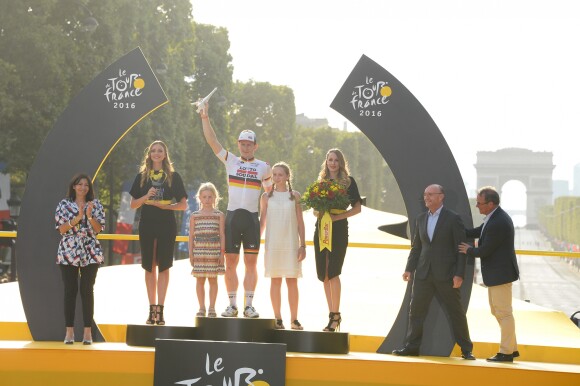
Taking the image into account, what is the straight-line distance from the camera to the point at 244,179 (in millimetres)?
10422

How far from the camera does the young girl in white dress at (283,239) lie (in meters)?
10.3

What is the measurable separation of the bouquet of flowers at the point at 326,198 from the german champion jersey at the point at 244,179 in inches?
17.6

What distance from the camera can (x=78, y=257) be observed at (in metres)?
10.1

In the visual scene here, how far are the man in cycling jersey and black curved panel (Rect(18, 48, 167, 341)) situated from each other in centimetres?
91

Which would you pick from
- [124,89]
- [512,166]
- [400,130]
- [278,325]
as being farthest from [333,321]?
[512,166]

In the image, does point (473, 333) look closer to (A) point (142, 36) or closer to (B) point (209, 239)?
(B) point (209, 239)

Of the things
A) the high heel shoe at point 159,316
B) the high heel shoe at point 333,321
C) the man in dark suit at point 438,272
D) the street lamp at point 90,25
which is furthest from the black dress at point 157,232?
the street lamp at point 90,25

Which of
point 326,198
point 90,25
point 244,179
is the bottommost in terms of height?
point 326,198

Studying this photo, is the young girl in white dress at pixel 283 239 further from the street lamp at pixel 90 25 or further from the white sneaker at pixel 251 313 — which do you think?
the street lamp at pixel 90 25

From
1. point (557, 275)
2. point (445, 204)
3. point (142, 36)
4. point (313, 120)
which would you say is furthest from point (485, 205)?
point (313, 120)

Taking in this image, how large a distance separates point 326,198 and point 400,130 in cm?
113

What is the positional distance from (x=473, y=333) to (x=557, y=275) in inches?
2654

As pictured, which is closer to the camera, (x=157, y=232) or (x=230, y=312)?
(x=230, y=312)

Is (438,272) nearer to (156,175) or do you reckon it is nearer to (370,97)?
(370,97)
